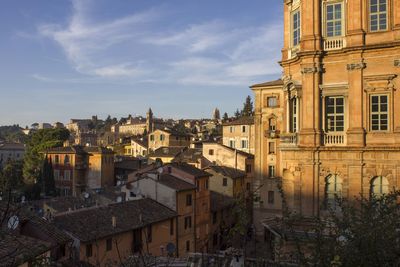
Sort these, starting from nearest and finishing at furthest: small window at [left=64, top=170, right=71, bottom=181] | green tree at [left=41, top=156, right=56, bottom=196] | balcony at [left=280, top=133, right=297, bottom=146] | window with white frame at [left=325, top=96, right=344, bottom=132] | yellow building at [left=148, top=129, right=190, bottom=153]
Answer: window with white frame at [left=325, top=96, right=344, bottom=132] < balcony at [left=280, top=133, right=297, bottom=146] < green tree at [left=41, top=156, right=56, bottom=196] < small window at [left=64, top=170, right=71, bottom=181] < yellow building at [left=148, top=129, right=190, bottom=153]

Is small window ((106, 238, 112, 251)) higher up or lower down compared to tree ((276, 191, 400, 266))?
lower down

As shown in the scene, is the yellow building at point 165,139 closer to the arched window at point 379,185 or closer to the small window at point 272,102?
the small window at point 272,102

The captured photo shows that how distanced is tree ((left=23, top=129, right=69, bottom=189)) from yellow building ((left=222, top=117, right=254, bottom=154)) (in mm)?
25583

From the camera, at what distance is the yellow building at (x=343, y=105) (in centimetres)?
1681

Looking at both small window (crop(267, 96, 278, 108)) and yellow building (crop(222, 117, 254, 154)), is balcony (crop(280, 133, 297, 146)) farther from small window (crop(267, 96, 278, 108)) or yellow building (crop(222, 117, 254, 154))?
yellow building (crop(222, 117, 254, 154))

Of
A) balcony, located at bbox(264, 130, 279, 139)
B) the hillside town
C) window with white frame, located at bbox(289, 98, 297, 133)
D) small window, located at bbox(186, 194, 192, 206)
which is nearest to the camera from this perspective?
the hillside town

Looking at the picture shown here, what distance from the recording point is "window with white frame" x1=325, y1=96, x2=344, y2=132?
1775 cm

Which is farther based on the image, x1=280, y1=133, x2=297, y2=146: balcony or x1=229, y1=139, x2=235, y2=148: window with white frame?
x1=229, y1=139, x2=235, y2=148: window with white frame

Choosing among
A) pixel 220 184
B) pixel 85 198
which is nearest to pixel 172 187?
pixel 85 198

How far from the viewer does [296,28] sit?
1945cm

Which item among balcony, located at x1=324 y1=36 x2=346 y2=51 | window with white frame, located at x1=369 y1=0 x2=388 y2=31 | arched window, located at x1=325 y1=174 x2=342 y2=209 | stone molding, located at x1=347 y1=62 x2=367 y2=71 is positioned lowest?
arched window, located at x1=325 y1=174 x2=342 y2=209

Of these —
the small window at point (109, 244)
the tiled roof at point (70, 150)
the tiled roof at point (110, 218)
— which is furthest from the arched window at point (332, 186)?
the tiled roof at point (70, 150)

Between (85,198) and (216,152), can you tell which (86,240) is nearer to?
(85,198)

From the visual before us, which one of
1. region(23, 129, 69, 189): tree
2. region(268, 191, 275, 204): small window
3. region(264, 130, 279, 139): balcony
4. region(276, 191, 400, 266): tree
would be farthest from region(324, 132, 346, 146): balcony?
region(23, 129, 69, 189): tree
